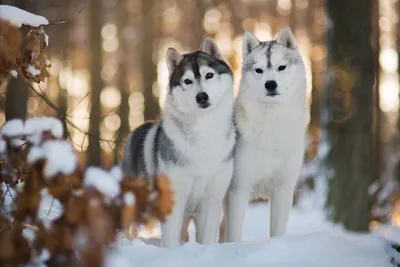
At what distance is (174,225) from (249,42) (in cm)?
188

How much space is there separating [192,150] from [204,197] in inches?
18.7

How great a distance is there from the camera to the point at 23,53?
13.7 ft

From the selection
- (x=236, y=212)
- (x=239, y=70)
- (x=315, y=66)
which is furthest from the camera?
(x=315, y=66)

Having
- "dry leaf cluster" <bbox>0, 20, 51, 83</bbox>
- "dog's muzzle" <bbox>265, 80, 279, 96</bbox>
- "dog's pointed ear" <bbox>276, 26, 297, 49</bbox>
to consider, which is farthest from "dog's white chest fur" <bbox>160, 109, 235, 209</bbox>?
"dry leaf cluster" <bbox>0, 20, 51, 83</bbox>

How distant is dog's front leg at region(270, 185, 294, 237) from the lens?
588 centimetres

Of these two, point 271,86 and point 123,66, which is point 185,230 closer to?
point 271,86

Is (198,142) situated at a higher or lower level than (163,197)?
higher

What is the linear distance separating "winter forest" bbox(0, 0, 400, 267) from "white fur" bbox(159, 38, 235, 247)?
37 cm

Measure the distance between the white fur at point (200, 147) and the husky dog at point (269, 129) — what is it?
24 centimetres

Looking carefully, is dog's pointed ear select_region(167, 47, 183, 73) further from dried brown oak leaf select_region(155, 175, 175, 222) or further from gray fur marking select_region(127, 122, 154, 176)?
dried brown oak leaf select_region(155, 175, 175, 222)

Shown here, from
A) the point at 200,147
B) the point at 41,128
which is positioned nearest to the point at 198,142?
the point at 200,147

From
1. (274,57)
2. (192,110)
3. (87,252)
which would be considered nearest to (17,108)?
(192,110)

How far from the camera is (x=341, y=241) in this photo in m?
4.57

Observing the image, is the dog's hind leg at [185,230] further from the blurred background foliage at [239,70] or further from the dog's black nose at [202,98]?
the dog's black nose at [202,98]
